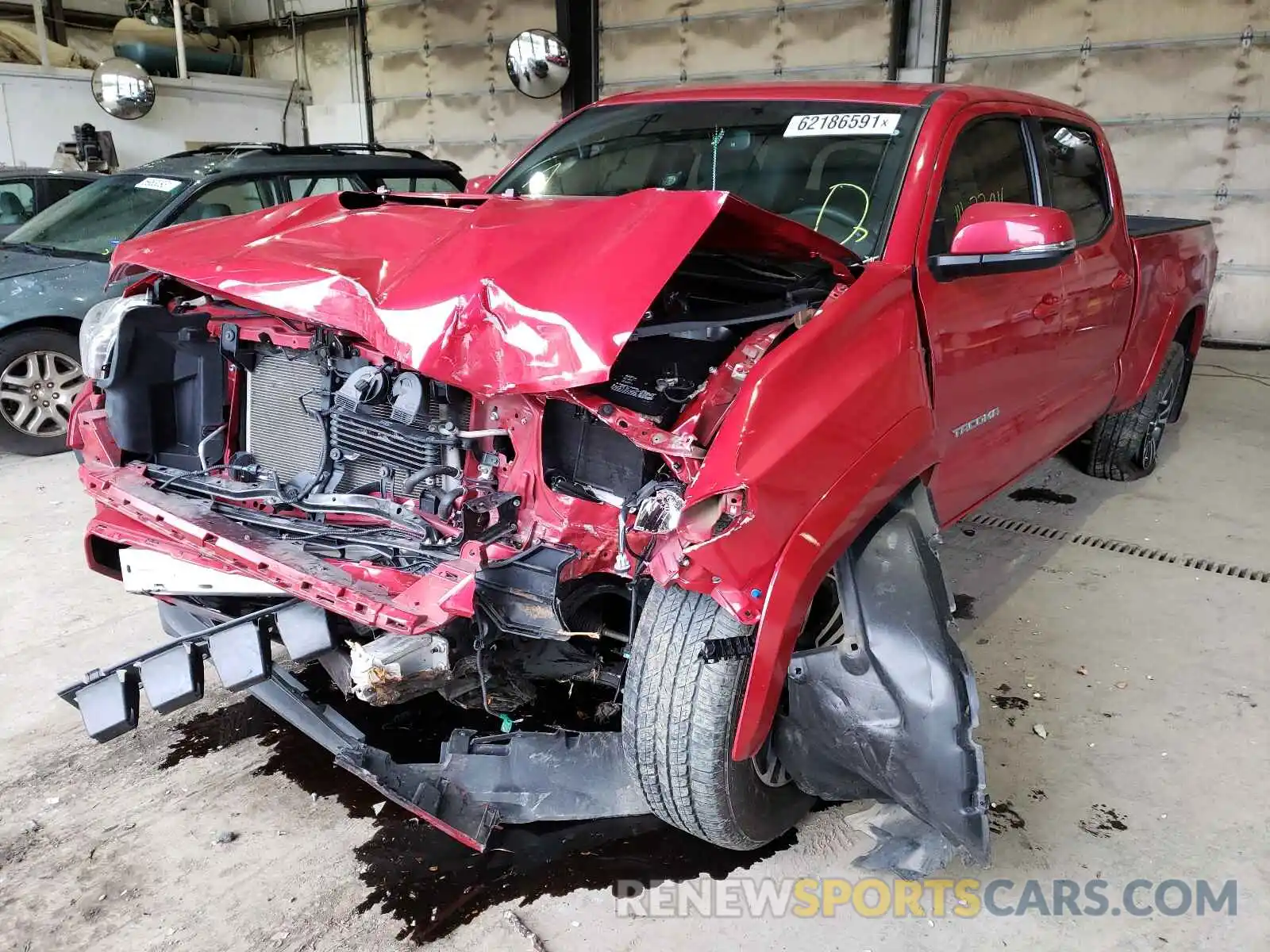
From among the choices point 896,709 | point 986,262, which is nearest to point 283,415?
point 896,709

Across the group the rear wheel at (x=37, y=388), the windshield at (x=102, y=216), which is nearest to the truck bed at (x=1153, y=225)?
the windshield at (x=102, y=216)

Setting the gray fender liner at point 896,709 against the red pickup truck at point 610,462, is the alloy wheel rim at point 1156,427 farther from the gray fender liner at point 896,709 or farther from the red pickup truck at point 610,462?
the gray fender liner at point 896,709

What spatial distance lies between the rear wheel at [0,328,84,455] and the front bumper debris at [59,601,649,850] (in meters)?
3.35

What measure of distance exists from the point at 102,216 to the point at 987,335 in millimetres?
5074

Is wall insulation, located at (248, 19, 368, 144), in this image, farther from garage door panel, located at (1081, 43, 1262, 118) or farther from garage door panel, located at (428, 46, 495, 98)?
garage door panel, located at (1081, 43, 1262, 118)

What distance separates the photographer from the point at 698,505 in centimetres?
165

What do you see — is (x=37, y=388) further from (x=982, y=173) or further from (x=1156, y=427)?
(x=1156, y=427)

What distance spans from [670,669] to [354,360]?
1.08 m

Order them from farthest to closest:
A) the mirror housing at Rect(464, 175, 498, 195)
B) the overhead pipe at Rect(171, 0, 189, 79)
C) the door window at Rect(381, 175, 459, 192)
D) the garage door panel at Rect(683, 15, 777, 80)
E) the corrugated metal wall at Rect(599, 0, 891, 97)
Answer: the overhead pipe at Rect(171, 0, 189, 79) < the garage door panel at Rect(683, 15, 777, 80) < the corrugated metal wall at Rect(599, 0, 891, 97) < the door window at Rect(381, 175, 459, 192) < the mirror housing at Rect(464, 175, 498, 195)

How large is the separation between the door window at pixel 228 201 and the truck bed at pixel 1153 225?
4.48m

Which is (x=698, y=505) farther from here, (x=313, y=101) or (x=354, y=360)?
(x=313, y=101)

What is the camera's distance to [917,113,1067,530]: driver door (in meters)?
2.30

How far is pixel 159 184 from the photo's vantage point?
209 inches

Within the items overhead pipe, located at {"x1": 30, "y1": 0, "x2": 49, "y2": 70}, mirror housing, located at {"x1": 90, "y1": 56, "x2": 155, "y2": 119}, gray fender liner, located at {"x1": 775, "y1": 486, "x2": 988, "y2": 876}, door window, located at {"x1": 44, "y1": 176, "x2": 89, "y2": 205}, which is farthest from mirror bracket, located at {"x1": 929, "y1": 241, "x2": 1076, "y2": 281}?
overhead pipe, located at {"x1": 30, "y1": 0, "x2": 49, "y2": 70}
